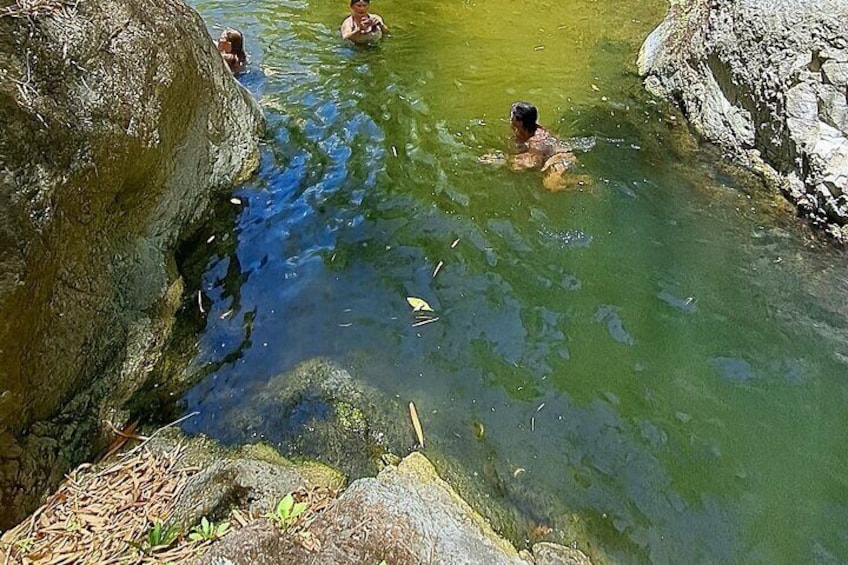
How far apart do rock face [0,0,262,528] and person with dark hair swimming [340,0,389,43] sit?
3447 millimetres

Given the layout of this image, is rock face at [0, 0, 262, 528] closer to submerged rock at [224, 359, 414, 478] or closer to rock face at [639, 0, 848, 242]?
submerged rock at [224, 359, 414, 478]

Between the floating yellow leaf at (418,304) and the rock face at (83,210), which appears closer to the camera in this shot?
the rock face at (83,210)

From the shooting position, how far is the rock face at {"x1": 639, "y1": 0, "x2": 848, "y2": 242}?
215 inches

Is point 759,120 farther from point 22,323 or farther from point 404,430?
point 22,323

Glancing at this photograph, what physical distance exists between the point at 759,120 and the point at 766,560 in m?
4.34

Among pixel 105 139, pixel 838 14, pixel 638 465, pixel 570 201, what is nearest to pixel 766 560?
pixel 638 465

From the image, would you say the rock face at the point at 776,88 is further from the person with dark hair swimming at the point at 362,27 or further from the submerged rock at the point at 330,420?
the submerged rock at the point at 330,420

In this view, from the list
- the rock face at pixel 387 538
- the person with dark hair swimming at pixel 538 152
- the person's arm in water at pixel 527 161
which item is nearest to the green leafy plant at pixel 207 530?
the rock face at pixel 387 538

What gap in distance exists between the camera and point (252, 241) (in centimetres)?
548

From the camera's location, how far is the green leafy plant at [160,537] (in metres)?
3.05

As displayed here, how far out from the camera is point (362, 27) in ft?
28.4

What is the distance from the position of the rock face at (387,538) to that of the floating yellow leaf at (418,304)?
5.32 feet

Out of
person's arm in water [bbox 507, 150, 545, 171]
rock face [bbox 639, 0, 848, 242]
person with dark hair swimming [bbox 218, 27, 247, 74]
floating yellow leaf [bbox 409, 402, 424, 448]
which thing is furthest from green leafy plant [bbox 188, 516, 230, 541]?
person with dark hair swimming [bbox 218, 27, 247, 74]

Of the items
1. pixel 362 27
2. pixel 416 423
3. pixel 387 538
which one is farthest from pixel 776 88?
pixel 387 538
